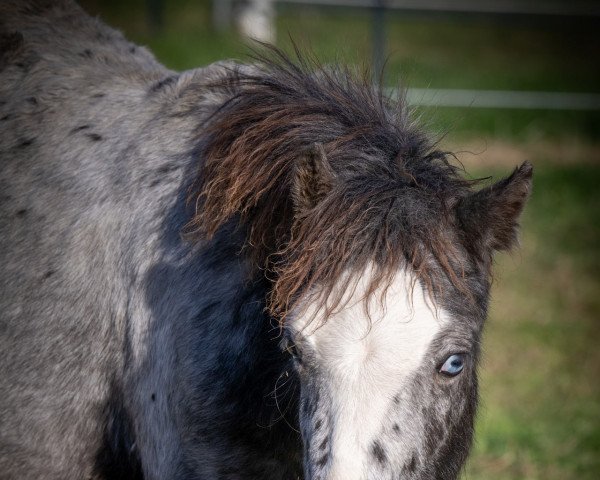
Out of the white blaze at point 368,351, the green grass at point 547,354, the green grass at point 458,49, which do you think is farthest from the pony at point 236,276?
the green grass at point 458,49

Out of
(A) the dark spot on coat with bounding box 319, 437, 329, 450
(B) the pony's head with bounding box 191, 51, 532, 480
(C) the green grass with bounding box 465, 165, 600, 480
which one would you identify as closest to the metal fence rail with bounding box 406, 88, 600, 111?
(C) the green grass with bounding box 465, 165, 600, 480

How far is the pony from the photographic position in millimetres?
2305

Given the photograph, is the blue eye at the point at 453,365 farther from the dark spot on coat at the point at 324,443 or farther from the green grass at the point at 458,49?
the green grass at the point at 458,49

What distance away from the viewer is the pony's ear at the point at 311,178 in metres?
2.39

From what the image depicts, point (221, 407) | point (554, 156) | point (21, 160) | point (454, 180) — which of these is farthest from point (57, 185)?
point (554, 156)

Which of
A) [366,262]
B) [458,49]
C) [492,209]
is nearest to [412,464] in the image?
[366,262]

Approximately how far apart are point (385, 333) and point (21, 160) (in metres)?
1.75

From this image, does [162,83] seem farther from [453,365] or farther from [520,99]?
[520,99]

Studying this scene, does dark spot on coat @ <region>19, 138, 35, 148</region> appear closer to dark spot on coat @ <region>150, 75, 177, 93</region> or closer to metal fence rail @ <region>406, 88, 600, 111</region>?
dark spot on coat @ <region>150, 75, 177, 93</region>

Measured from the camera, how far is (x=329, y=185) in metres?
2.45

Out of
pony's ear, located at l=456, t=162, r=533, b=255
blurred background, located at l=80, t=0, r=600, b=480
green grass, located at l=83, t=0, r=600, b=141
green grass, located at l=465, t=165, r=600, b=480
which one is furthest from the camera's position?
Answer: green grass, located at l=83, t=0, r=600, b=141

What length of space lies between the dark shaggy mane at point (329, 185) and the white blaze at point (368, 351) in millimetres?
55

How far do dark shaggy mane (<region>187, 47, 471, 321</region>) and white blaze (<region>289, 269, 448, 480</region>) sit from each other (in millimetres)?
55

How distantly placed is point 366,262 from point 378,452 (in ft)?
1.64
